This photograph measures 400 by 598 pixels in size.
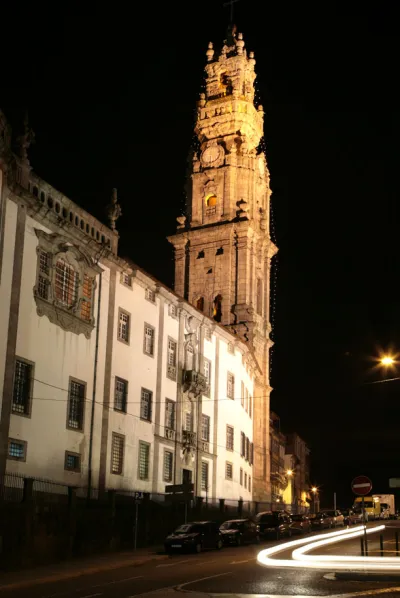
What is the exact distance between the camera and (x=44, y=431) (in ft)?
118

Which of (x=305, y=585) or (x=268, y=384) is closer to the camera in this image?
(x=305, y=585)

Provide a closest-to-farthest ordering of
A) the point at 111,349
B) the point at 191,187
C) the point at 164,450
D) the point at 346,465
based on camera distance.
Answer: the point at 111,349
the point at 164,450
the point at 191,187
the point at 346,465

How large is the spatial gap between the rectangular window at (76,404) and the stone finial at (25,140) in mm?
10630

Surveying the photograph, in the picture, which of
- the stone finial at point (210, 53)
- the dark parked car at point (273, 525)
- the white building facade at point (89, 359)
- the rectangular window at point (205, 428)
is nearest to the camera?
the white building facade at point (89, 359)

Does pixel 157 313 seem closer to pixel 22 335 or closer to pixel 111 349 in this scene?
pixel 111 349

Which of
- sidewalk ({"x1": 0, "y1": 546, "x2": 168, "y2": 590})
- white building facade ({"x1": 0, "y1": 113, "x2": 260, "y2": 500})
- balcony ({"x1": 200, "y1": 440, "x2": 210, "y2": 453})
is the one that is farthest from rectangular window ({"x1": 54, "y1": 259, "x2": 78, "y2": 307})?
balcony ({"x1": 200, "y1": 440, "x2": 210, "y2": 453})

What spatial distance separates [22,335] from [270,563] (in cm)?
1422

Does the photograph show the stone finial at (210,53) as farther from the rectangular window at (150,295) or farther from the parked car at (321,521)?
the parked car at (321,521)

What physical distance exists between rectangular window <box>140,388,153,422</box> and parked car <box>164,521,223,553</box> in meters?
8.79

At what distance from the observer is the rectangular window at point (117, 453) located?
136ft

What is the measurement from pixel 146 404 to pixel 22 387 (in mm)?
11975

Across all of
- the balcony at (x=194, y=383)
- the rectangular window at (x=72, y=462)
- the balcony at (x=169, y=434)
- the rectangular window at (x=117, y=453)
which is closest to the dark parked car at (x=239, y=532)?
the rectangular window at (x=117, y=453)

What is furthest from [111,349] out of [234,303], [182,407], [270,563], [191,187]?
[191,187]

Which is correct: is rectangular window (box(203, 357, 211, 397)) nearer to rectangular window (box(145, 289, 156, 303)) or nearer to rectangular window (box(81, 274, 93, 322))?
rectangular window (box(145, 289, 156, 303))
